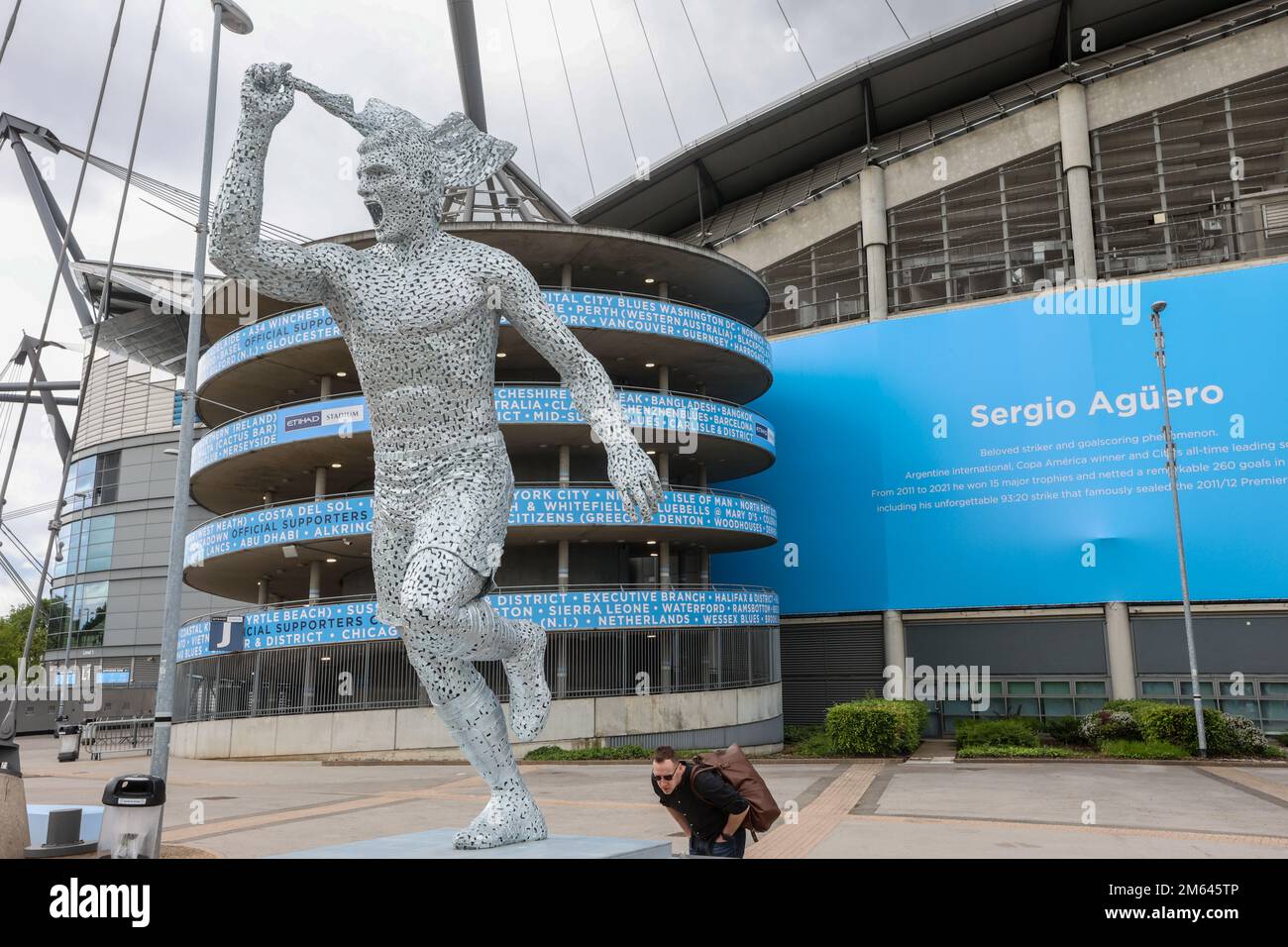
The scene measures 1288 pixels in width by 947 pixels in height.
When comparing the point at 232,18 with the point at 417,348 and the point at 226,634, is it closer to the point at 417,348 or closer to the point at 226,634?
the point at 417,348

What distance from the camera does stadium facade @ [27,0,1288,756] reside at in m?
24.0

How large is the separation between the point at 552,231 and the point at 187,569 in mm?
15342

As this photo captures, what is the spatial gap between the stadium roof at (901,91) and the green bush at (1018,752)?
66.2 ft

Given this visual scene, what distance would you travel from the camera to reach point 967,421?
27375 millimetres

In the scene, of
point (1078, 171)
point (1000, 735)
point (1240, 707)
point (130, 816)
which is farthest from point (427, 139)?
point (1078, 171)

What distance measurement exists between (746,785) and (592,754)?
15620mm

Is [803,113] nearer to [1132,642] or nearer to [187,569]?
[1132,642]

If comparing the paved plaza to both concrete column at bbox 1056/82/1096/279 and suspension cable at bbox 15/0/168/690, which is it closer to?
suspension cable at bbox 15/0/168/690

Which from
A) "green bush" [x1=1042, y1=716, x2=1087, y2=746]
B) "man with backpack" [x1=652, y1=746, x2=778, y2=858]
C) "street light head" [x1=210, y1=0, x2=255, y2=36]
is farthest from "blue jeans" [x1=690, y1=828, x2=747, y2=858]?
"green bush" [x1=1042, y1=716, x2=1087, y2=746]

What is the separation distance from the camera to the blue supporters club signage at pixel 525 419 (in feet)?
76.9

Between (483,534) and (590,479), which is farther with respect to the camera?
(590,479)

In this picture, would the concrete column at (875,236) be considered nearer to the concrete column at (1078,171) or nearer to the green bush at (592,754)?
the concrete column at (1078,171)
